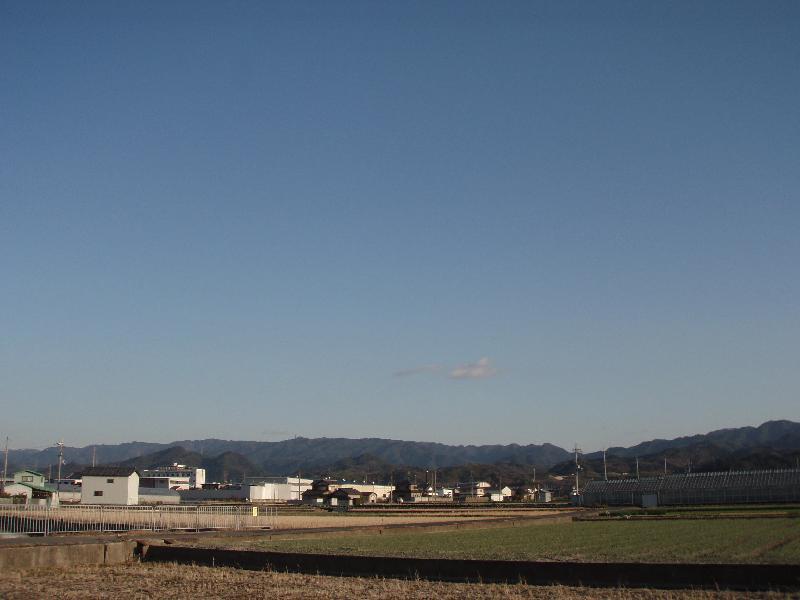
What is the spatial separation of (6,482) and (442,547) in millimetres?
113175

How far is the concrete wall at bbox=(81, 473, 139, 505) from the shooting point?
7556 cm

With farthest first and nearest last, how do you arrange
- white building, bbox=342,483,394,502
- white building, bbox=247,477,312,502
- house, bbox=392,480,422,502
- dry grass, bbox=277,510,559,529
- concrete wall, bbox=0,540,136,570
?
1. white building, bbox=342,483,394,502
2. house, bbox=392,480,422,502
3. white building, bbox=247,477,312,502
4. dry grass, bbox=277,510,559,529
5. concrete wall, bbox=0,540,136,570

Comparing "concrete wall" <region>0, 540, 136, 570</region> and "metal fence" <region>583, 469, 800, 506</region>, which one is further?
"metal fence" <region>583, 469, 800, 506</region>

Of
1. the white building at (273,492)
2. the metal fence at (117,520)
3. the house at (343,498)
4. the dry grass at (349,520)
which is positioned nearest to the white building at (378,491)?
the white building at (273,492)

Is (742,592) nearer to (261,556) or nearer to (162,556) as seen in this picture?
(261,556)

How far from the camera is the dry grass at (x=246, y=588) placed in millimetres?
16562

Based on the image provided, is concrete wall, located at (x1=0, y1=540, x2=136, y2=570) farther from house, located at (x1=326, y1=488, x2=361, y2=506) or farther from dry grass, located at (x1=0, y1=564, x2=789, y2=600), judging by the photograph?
house, located at (x1=326, y1=488, x2=361, y2=506)

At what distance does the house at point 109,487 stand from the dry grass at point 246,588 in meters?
57.7

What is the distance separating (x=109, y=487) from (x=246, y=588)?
63663 mm

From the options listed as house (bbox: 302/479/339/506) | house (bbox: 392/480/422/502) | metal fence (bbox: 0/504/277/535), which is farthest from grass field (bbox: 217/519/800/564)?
house (bbox: 392/480/422/502)

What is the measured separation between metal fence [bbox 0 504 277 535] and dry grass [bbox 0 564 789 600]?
17.4m

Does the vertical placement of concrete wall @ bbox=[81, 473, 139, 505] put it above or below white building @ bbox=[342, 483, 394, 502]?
above

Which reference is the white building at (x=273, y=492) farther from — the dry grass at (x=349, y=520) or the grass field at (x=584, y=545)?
the grass field at (x=584, y=545)

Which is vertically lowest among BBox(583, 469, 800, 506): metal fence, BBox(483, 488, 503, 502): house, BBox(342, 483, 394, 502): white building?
BBox(483, 488, 503, 502): house
